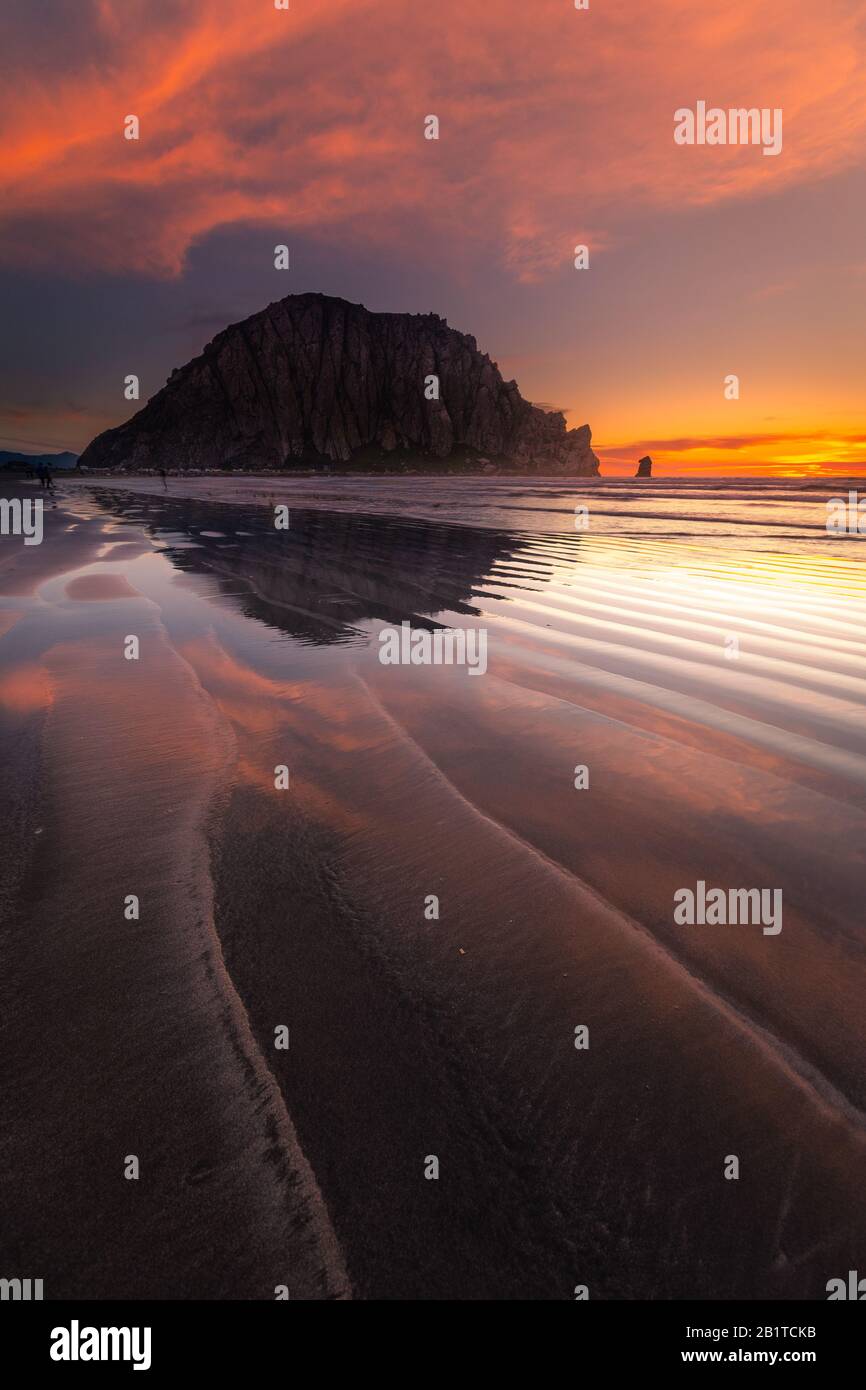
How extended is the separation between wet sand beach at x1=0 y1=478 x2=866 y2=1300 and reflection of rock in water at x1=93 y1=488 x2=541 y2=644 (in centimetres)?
306

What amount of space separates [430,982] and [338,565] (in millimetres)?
13386

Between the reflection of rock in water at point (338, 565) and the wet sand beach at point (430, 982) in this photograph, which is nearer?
the wet sand beach at point (430, 982)

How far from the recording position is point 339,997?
2770 mm

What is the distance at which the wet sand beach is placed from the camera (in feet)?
6.32

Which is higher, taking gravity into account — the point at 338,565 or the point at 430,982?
the point at 338,565

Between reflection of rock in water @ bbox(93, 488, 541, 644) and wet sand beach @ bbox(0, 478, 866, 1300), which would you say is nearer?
wet sand beach @ bbox(0, 478, 866, 1300)

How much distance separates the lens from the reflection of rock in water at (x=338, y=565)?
10.4 meters

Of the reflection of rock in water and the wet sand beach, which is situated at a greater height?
the reflection of rock in water

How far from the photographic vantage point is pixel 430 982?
2.90m

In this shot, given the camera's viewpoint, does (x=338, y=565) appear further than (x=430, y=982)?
Yes

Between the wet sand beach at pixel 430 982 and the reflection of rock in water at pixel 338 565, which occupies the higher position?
the reflection of rock in water at pixel 338 565

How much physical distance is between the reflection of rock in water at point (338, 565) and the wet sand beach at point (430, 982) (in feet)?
10.0
